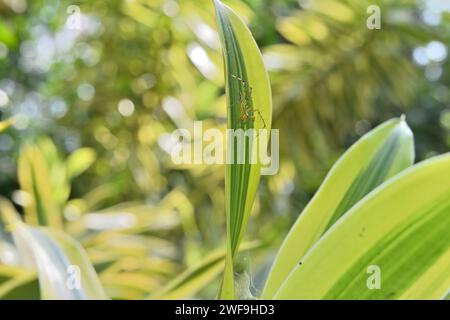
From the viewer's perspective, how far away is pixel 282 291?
10.9 inches

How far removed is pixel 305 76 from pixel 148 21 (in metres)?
0.27

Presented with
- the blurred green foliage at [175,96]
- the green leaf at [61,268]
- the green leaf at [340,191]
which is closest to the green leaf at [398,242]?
the green leaf at [340,191]

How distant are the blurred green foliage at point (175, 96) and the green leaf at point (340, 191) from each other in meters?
0.50

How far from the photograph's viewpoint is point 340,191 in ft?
1.00

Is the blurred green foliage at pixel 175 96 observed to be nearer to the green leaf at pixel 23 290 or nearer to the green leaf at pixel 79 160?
the green leaf at pixel 79 160

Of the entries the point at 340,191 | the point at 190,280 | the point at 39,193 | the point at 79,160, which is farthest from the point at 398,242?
the point at 79,160

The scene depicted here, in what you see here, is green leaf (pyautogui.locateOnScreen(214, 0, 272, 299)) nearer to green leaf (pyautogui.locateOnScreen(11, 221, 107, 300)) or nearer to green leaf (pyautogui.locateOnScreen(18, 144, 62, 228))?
green leaf (pyautogui.locateOnScreen(11, 221, 107, 300))

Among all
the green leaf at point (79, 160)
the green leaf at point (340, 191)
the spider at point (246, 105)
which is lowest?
the green leaf at point (340, 191)

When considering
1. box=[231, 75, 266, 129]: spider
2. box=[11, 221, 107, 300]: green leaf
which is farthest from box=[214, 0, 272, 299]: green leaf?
box=[11, 221, 107, 300]: green leaf

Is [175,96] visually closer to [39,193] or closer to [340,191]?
[39,193]

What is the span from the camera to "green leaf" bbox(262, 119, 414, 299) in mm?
305

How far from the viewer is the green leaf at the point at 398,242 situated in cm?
25

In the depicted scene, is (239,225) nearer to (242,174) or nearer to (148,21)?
(242,174)
